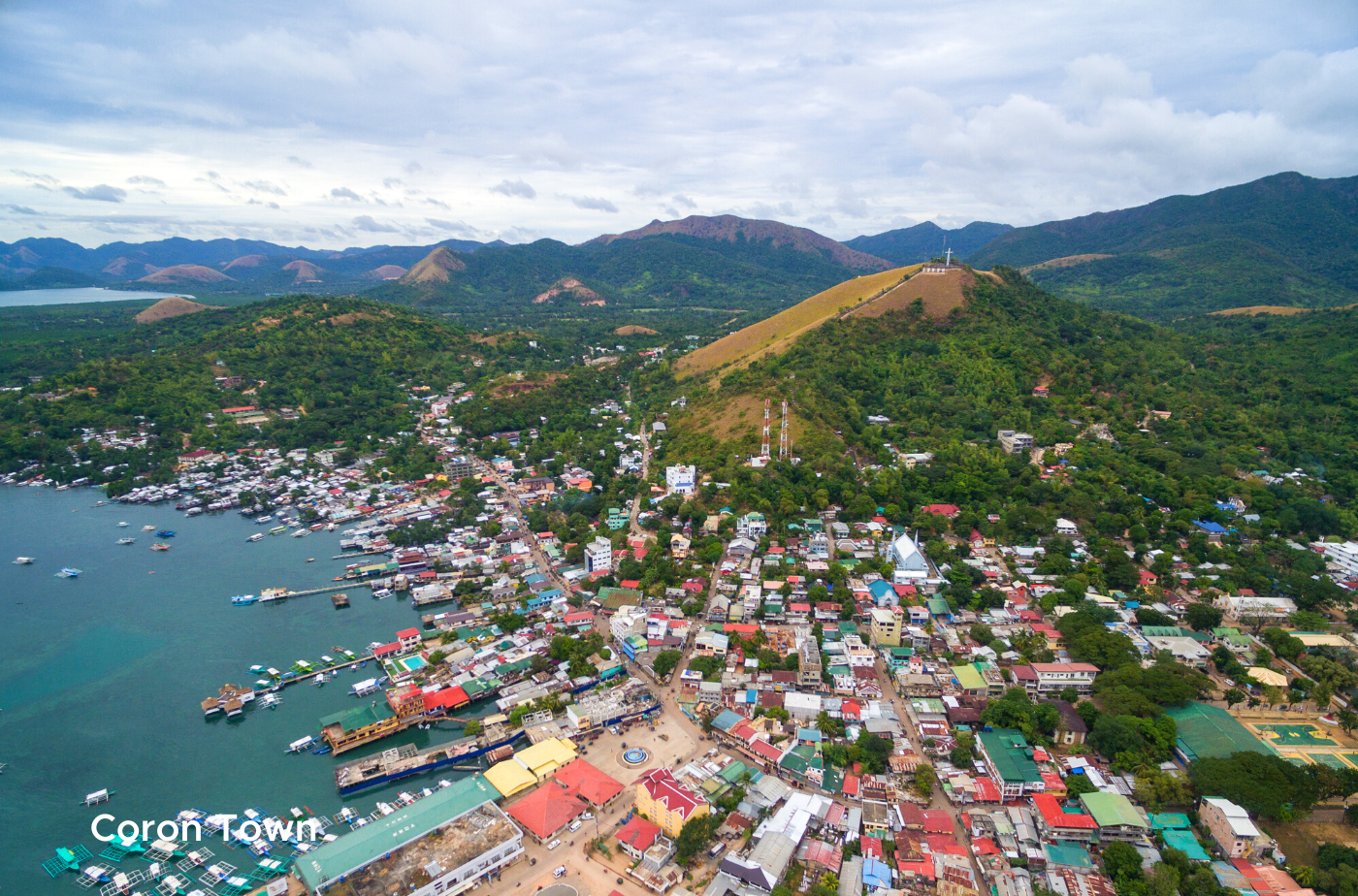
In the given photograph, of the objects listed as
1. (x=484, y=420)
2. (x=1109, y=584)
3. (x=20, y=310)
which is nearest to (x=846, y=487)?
(x=1109, y=584)

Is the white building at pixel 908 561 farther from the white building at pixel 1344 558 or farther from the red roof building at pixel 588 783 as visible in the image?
the white building at pixel 1344 558

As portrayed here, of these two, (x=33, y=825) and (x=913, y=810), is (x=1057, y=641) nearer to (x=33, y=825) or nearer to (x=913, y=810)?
(x=913, y=810)

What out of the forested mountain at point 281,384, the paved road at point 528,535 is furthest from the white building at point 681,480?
the forested mountain at point 281,384

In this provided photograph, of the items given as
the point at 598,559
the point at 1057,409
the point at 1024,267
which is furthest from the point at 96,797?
the point at 1024,267

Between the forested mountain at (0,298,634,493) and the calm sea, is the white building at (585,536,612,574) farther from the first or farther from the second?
the calm sea

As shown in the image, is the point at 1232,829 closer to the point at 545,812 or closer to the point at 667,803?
the point at 667,803

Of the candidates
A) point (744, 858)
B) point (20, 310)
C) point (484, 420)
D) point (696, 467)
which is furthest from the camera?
point (20, 310)
